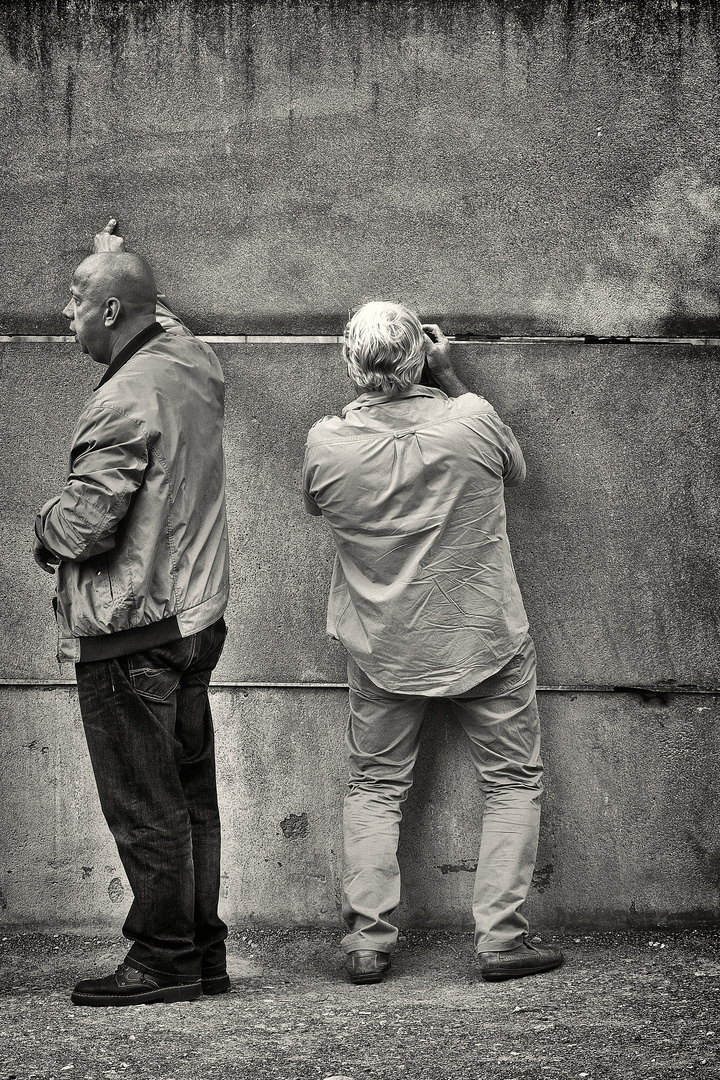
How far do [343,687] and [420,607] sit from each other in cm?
68

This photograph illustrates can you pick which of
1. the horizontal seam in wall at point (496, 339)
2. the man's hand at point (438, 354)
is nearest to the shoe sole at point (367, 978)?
the man's hand at point (438, 354)

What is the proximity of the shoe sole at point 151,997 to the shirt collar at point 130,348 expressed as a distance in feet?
6.04

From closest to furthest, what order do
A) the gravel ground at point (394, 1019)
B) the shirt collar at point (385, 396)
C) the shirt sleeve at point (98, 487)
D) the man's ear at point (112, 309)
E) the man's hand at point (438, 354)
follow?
the gravel ground at point (394, 1019)
the shirt sleeve at point (98, 487)
the man's ear at point (112, 309)
the shirt collar at point (385, 396)
the man's hand at point (438, 354)

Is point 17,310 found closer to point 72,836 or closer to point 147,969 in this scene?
point 72,836

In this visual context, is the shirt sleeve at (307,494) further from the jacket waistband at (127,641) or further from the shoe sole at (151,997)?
the shoe sole at (151,997)

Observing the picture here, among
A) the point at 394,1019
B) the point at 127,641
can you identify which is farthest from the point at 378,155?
the point at 394,1019

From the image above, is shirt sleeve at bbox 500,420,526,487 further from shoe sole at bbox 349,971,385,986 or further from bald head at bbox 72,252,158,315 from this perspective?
shoe sole at bbox 349,971,385,986

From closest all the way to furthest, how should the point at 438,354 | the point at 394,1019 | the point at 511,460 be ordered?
the point at 394,1019 → the point at 511,460 → the point at 438,354

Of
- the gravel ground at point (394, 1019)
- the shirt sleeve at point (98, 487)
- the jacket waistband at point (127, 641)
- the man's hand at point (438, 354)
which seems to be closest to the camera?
the gravel ground at point (394, 1019)

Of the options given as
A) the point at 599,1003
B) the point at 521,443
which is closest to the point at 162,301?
the point at 521,443

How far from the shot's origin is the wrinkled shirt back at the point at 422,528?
3.82 metres

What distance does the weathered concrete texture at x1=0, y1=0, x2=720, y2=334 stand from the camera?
4273mm

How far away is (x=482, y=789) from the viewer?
13.6 feet

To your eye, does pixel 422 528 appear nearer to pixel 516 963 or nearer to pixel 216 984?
pixel 516 963
